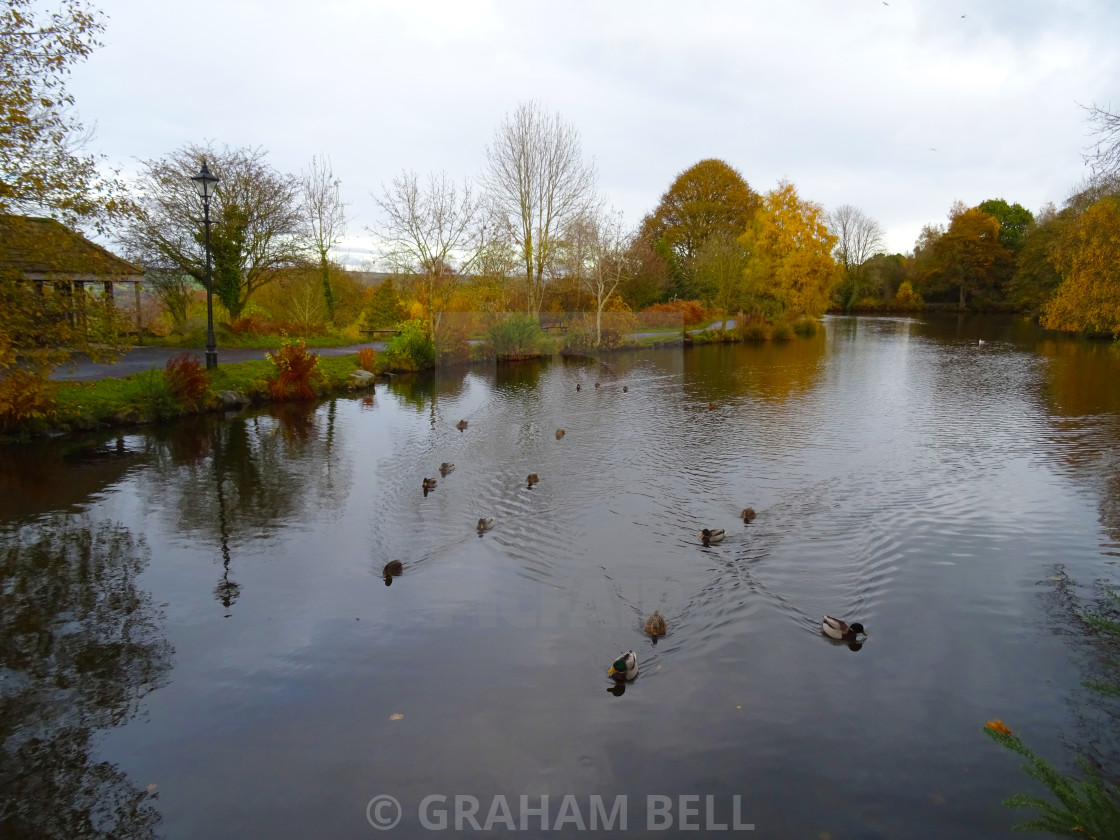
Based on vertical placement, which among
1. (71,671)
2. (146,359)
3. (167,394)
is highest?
(146,359)

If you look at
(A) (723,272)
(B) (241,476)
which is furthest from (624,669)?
(A) (723,272)

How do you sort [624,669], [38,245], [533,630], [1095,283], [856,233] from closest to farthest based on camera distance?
1. [624,669]
2. [533,630]
3. [38,245]
4. [1095,283]
5. [856,233]

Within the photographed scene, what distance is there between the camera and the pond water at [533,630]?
15.9 ft

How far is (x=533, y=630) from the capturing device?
23.0 feet

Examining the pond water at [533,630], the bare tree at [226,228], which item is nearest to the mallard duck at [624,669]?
the pond water at [533,630]

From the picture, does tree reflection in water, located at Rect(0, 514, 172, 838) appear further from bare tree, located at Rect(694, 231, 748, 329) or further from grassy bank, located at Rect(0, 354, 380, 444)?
bare tree, located at Rect(694, 231, 748, 329)

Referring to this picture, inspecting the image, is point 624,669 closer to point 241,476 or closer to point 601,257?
point 241,476

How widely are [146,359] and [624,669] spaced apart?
2028cm

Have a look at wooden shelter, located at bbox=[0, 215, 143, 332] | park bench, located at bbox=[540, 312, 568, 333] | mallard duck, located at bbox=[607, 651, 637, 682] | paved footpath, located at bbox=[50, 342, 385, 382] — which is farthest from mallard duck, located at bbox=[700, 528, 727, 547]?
park bench, located at bbox=[540, 312, 568, 333]

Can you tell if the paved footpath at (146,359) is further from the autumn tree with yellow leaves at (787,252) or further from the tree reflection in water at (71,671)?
the autumn tree with yellow leaves at (787,252)

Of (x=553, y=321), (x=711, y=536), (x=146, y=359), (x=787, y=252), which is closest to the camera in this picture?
(x=711, y=536)

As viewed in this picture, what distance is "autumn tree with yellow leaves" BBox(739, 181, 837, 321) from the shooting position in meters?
42.8

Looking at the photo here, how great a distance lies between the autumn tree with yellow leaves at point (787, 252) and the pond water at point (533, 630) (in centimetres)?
2939

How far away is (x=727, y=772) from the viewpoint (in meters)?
5.00
